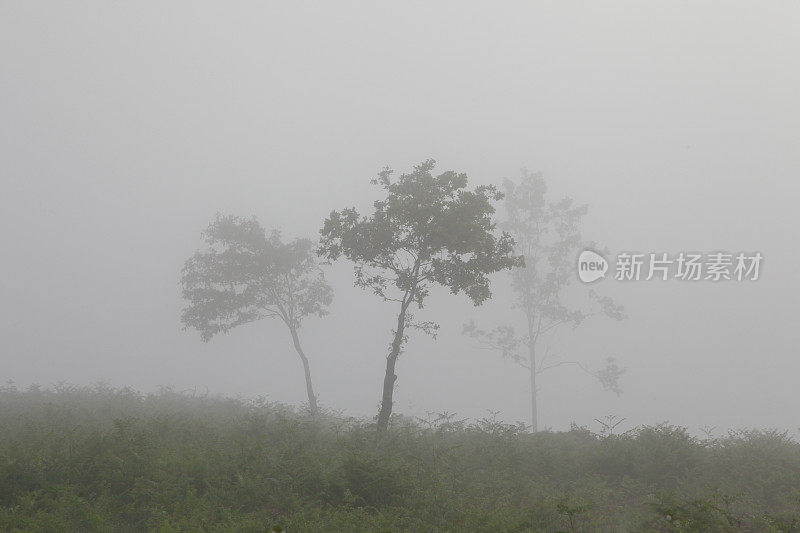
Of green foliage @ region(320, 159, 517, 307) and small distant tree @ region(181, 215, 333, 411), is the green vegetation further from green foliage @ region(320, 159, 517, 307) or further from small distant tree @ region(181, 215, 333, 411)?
small distant tree @ region(181, 215, 333, 411)

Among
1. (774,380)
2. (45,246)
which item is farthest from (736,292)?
(45,246)

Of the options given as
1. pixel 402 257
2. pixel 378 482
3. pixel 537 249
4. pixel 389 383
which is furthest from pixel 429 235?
pixel 537 249

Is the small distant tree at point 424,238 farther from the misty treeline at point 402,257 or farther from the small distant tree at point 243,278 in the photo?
the small distant tree at point 243,278

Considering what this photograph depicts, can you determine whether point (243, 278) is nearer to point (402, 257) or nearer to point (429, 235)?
point (402, 257)

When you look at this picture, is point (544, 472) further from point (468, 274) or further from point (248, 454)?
point (248, 454)

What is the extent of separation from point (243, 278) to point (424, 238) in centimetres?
1691

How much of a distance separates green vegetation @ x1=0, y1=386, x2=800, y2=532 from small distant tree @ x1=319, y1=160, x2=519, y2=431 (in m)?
5.14

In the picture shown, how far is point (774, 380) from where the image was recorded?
8588 cm

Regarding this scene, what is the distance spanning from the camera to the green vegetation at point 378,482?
30.3 feet

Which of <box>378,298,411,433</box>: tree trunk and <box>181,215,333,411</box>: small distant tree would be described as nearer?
<box>378,298,411,433</box>: tree trunk

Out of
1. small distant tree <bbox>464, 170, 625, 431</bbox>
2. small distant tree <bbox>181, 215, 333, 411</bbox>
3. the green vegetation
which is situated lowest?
the green vegetation

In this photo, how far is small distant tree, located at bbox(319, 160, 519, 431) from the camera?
1767cm

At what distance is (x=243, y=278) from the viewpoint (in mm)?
31156

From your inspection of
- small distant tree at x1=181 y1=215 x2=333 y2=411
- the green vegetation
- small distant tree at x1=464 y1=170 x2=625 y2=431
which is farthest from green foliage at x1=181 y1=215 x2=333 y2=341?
small distant tree at x1=464 y1=170 x2=625 y2=431
